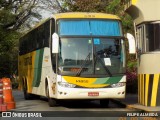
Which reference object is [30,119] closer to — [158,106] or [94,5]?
[158,106]

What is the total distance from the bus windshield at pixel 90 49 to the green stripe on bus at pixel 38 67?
346 cm

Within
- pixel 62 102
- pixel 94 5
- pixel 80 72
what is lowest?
pixel 62 102

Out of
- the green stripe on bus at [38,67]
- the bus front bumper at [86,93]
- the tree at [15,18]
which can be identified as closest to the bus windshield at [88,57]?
the bus front bumper at [86,93]

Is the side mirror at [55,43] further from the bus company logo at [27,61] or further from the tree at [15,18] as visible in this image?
the tree at [15,18]

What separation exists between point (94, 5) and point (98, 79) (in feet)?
57.1

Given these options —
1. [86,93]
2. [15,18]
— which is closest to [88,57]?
[86,93]

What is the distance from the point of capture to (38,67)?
2239cm

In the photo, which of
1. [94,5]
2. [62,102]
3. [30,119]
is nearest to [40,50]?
[62,102]

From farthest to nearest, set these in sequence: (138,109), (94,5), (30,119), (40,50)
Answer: (94,5) → (40,50) → (138,109) → (30,119)

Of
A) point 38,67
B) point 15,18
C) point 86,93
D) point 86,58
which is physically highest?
point 15,18

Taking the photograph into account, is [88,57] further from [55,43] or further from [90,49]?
[55,43]

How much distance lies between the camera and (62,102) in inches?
867

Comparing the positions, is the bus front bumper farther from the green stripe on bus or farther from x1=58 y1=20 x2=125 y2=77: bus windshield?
the green stripe on bus

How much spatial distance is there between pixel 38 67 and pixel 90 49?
5.17m
